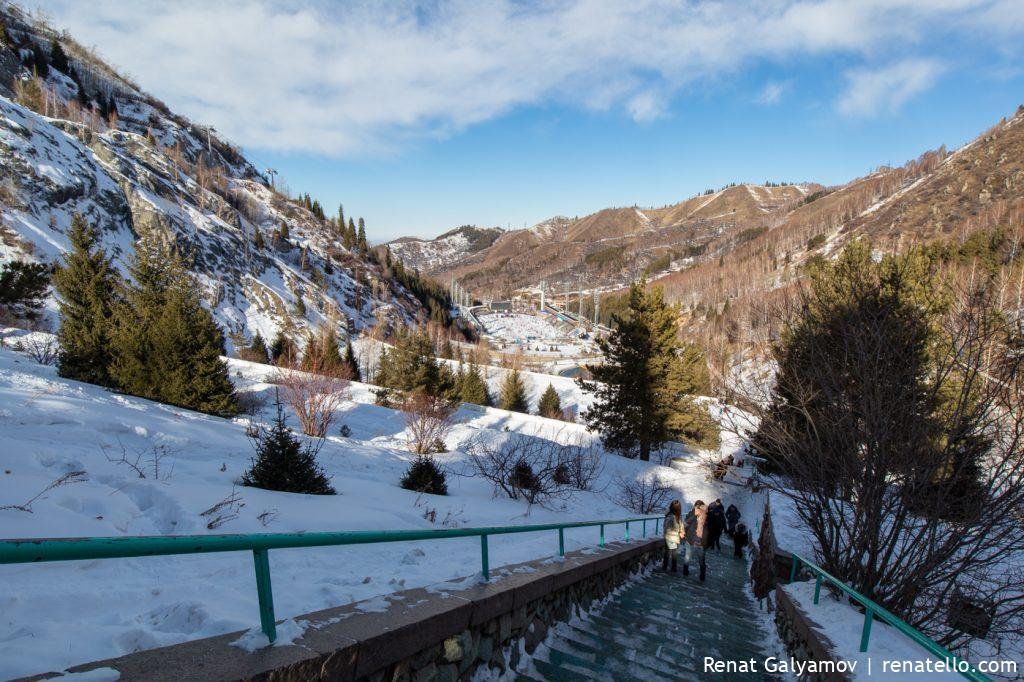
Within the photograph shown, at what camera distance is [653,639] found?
5.04 meters

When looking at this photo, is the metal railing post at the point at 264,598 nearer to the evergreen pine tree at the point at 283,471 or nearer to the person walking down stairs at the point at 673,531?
the evergreen pine tree at the point at 283,471

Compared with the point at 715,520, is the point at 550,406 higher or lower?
lower

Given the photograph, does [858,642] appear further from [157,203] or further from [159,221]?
[157,203]

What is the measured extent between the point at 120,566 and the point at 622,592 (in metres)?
6.13

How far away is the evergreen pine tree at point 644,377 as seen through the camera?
23422 millimetres

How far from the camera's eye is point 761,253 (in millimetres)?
153500

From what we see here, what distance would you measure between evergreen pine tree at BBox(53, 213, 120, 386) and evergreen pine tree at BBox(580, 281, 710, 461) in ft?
64.7

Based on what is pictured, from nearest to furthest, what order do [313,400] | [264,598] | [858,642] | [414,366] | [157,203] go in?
[264,598] < [858,642] < [313,400] < [414,366] < [157,203]

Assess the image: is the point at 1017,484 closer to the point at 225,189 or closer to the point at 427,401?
the point at 427,401

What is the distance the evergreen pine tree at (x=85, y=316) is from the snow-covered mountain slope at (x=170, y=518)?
39.7 inches

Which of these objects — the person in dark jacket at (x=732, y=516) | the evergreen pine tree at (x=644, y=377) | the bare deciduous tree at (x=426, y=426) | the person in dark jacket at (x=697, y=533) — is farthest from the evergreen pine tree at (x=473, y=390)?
the person in dark jacket at (x=697, y=533)

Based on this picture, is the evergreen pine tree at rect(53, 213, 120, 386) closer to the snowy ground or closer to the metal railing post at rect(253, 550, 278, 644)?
the metal railing post at rect(253, 550, 278, 644)

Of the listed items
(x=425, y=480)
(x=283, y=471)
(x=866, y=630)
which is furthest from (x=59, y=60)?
(x=866, y=630)

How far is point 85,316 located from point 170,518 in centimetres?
1704
